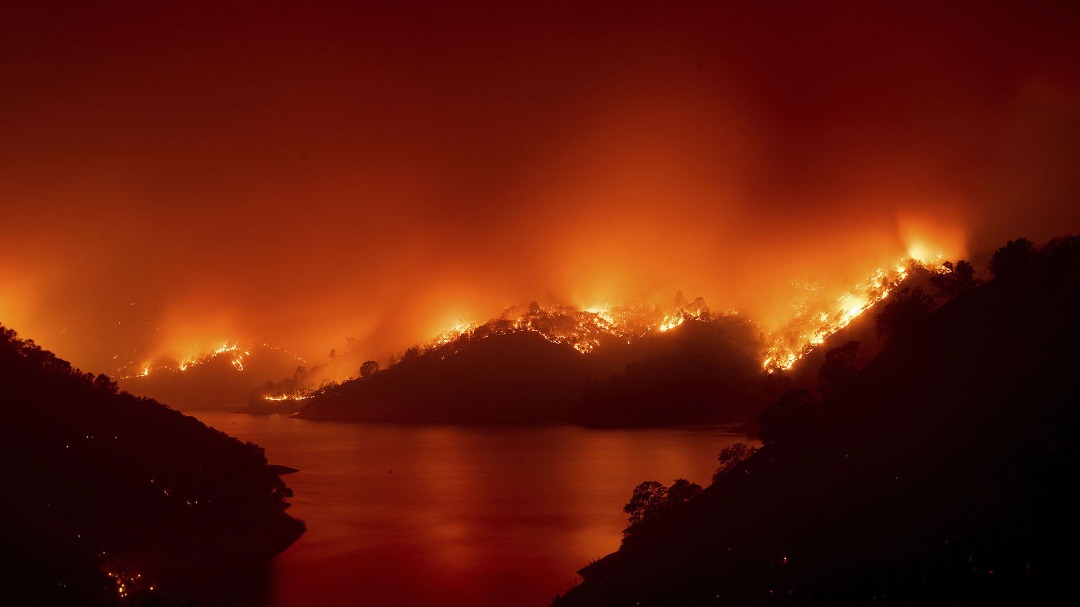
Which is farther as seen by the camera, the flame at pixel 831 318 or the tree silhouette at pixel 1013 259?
the flame at pixel 831 318

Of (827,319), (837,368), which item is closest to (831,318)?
(827,319)

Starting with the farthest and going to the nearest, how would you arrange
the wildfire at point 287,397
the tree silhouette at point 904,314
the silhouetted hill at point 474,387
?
the wildfire at point 287,397 → the silhouetted hill at point 474,387 → the tree silhouette at point 904,314

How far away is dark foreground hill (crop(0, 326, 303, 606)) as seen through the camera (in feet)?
71.5

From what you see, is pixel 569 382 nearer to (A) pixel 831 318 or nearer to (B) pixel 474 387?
(B) pixel 474 387

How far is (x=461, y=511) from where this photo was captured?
161 ft

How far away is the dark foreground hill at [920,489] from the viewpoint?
12.9 metres

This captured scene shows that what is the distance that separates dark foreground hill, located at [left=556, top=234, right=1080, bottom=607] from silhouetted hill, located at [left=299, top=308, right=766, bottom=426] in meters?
87.8

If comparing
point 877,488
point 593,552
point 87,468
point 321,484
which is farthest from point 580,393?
point 877,488

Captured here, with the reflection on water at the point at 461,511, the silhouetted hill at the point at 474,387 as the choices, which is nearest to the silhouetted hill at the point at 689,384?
the silhouetted hill at the point at 474,387

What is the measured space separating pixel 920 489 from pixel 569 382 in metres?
132

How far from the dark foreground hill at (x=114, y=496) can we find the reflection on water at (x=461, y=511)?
3.07 meters

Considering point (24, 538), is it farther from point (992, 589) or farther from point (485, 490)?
point (485, 490)

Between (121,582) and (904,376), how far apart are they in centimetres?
2631

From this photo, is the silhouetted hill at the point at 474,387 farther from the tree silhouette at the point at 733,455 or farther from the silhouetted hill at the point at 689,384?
the tree silhouette at the point at 733,455
